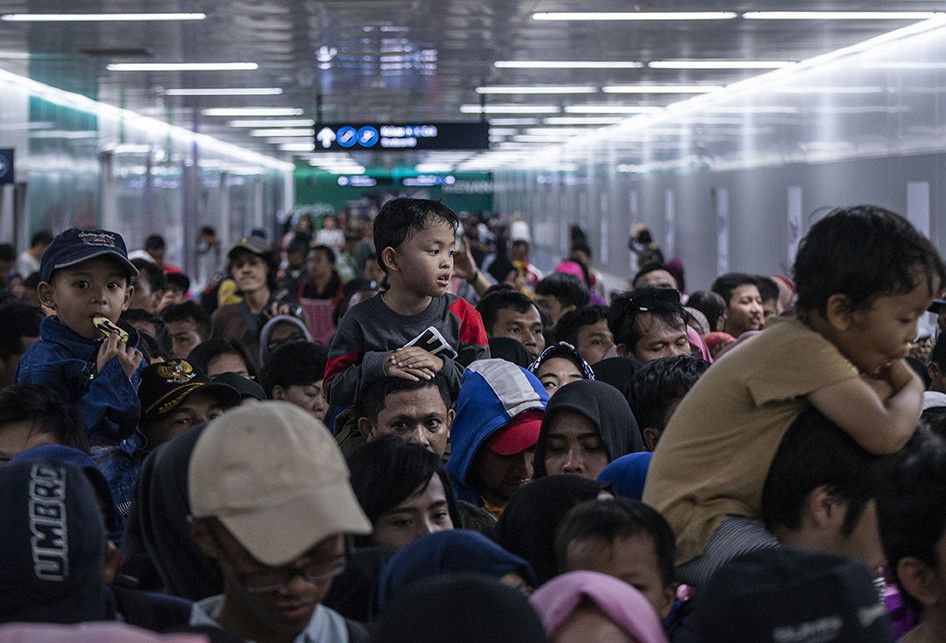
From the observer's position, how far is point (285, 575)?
2344 mm

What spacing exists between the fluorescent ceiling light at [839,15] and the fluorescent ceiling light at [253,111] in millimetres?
12439

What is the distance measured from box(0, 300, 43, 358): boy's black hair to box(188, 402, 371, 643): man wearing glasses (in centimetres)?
489

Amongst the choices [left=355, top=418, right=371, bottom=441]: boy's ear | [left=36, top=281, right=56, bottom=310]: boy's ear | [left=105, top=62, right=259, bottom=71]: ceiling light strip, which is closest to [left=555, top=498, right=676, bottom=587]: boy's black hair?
[left=355, top=418, right=371, bottom=441]: boy's ear

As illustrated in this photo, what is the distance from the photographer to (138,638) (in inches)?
74.7

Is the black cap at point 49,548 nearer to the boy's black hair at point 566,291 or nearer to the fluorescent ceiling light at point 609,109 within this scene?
the boy's black hair at point 566,291

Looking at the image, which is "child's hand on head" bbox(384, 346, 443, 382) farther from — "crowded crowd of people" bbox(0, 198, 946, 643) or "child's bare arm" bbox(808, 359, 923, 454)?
"child's bare arm" bbox(808, 359, 923, 454)

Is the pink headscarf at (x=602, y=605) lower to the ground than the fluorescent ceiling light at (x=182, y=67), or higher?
lower

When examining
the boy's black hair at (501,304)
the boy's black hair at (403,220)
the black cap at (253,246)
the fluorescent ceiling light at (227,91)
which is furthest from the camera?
the fluorescent ceiling light at (227,91)

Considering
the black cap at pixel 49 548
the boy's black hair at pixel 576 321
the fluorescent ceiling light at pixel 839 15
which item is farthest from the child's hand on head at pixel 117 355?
the fluorescent ceiling light at pixel 839 15

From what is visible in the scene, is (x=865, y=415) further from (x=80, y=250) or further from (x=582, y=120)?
(x=582, y=120)

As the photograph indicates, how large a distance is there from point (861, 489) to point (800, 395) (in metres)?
0.23

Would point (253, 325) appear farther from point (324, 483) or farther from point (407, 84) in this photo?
point (407, 84)

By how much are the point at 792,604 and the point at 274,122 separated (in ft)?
84.7

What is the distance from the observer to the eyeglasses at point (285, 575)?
2.33m
